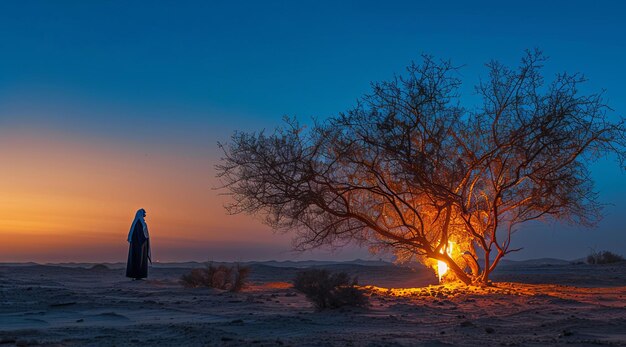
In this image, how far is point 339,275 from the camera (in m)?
14.5

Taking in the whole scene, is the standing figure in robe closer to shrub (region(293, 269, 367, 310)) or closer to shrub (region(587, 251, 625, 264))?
shrub (region(293, 269, 367, 310))

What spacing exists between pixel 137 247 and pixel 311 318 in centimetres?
1316

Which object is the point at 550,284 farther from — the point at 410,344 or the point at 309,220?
the point at 410,344

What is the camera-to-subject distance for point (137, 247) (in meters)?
23.6

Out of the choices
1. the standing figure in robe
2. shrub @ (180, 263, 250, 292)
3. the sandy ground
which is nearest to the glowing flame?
the sandy ground

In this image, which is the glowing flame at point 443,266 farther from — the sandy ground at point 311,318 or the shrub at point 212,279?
the shrub at point 212,279

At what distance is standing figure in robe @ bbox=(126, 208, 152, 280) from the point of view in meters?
23.7

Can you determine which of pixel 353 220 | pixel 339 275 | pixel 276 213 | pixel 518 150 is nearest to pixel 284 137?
pixel 276 213

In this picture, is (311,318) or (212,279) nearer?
(311,318)

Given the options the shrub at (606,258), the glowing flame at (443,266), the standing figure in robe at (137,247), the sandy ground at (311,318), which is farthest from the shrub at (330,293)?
the shrub at (606,258)

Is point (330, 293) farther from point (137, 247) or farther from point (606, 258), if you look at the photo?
point (606, 258)

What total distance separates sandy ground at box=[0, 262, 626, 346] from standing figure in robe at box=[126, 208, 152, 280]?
3391 millimetres

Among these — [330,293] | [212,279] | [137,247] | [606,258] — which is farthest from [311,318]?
[606,258]

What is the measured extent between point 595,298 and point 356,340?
Result: 33.2 feet
